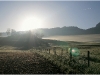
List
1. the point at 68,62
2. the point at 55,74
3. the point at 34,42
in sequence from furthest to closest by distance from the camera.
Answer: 1. the point at 34,42
2. the point at 68,62
3. the point at 55,74

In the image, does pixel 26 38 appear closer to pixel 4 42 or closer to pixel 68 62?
pixel 4 42

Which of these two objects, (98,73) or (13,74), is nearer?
(98,73)

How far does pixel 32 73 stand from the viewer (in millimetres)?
13781

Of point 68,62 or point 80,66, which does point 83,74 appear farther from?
point 68,62

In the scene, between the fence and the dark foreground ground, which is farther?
the dark foreground ground

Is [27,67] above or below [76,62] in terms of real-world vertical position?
below

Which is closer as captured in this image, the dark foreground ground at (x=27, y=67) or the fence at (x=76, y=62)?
the fence at (x=76, y=62)

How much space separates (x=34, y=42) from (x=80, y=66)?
100 metres

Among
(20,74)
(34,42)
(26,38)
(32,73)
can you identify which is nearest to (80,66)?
(32,73)

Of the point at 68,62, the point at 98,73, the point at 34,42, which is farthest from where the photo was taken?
the point at 34,42

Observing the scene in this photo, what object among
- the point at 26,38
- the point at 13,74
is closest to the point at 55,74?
the point at 13,74

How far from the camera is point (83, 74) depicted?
40.2ft

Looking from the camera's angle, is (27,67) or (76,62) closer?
(27,67)

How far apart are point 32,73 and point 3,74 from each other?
2026 millimetres
